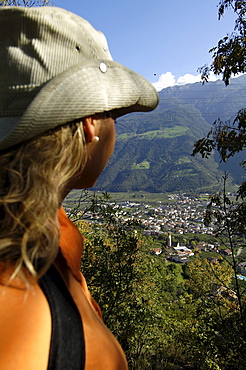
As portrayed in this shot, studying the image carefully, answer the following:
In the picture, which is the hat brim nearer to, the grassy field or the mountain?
the mountain

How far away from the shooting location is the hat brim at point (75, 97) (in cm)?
65

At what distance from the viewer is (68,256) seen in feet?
2.71

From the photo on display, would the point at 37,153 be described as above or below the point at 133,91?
below

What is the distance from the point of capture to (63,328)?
1.94 feet

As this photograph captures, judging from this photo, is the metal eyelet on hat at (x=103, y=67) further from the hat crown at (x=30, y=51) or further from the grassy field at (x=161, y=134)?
the grassy field at (x=161, y=134)

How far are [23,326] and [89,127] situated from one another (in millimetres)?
493

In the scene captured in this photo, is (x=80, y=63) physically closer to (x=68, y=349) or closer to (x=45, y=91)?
(x=45, y=91)

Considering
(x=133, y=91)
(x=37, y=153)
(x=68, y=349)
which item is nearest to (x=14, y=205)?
(x=37, y=153)

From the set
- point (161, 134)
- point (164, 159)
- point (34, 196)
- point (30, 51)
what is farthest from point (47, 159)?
point (161, 134)

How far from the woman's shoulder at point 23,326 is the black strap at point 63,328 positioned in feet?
0.05

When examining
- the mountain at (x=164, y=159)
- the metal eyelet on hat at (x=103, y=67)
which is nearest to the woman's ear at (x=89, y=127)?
the metal eyelet on hat at (x=103, y=67)

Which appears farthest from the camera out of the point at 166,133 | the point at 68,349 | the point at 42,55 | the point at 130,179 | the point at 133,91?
the point at 166,133

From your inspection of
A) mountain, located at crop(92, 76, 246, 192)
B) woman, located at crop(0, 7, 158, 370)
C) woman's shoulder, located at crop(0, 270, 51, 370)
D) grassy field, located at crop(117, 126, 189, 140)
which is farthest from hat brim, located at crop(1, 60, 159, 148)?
grassy field, located at crop(117, 126, 189, 140)

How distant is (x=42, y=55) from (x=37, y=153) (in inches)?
10.2
